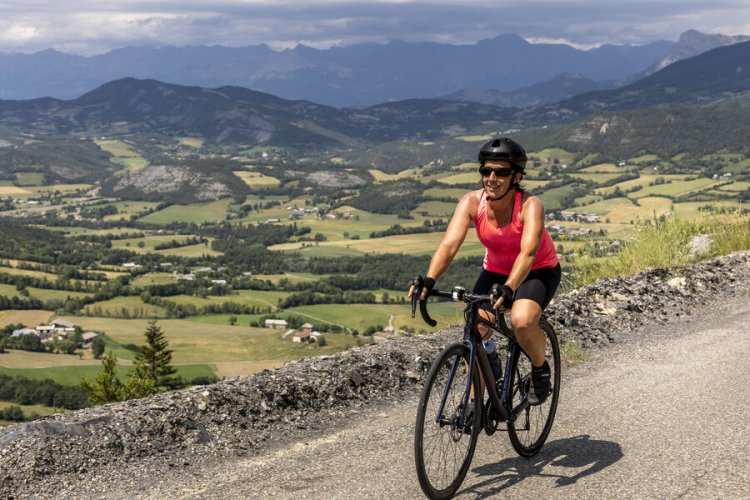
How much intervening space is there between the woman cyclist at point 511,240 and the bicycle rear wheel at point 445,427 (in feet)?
1.60

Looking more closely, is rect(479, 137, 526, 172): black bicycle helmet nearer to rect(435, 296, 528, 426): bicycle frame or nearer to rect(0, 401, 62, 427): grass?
rect(435, 296, 528, 426): bicycle frame

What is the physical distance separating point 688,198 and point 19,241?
12468 centimetres

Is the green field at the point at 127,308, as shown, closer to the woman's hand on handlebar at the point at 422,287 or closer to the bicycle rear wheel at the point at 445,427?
the bicycle rear wheel at the point at 445,427

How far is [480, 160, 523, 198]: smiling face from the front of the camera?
5.71 meters

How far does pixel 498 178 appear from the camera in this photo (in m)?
5.72

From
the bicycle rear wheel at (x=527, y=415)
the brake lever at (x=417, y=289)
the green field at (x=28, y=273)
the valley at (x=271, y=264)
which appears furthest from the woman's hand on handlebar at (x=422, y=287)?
the green field at (x=28, y=273)

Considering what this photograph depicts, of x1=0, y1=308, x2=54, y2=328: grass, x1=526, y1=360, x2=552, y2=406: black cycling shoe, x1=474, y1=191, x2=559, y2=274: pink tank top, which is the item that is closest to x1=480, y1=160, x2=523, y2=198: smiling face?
x1=474, y1=191, x2=559, y2=274: pink tank top

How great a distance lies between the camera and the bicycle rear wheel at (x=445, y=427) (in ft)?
17.2

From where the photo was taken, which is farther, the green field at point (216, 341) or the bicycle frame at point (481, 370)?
the green field at point (216, 341)

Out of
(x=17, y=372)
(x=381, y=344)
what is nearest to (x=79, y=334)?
(x=17, y=372)

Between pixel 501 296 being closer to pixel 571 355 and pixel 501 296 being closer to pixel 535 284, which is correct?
pixel 535 284

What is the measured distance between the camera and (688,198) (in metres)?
123

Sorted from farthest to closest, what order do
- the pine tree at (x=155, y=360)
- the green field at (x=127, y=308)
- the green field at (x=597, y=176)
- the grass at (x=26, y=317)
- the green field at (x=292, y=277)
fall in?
the green field at (x=597, y=176)
the green field at (x=292, y=277)
the green field at (x=127, y=308)
the grass at (x=26, y=317)
the pine tree at (x=155, y=360)

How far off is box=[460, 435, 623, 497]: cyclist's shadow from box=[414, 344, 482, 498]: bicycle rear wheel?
0.98ft
